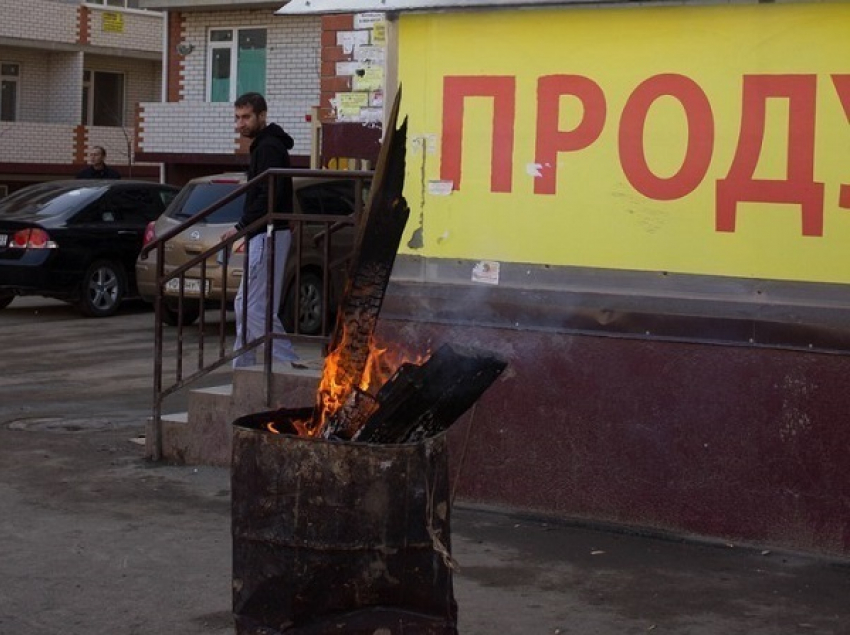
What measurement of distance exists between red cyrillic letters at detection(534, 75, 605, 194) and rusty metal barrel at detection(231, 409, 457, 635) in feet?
9.62

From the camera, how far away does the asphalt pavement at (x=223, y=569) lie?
20.0ft

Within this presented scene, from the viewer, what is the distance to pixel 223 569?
679 cm

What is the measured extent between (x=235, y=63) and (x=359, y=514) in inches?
1064

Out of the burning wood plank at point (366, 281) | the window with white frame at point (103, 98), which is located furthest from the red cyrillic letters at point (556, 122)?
the window with white frame at point (103, 98)

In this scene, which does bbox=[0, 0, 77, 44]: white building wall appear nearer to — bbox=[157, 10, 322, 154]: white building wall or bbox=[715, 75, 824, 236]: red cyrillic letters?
bbox=[157, 10, 322, 154]: white building wall

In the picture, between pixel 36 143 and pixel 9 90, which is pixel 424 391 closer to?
pixel 36 143

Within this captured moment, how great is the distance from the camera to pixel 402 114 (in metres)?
7.86

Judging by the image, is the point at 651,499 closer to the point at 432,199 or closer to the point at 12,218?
the point at 432,199

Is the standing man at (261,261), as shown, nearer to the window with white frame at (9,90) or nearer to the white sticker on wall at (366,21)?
the white sticker on wall at (366,21)

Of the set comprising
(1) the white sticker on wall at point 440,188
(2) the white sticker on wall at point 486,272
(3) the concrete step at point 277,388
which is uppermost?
(1) the white sticker on wall at point 440,188

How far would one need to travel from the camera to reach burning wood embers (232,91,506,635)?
4605mm

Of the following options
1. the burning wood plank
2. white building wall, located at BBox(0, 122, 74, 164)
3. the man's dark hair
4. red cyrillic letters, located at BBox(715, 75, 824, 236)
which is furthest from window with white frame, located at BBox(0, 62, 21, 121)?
the burning wood plank

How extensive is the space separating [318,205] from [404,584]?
7281 mm

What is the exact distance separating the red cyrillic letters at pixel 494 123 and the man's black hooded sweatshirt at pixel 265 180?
4.44ft
